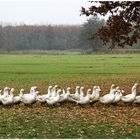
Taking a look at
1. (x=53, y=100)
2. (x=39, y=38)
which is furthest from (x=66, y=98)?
(x=39, y=38)

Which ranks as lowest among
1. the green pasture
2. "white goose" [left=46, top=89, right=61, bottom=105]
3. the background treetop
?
the green pasture

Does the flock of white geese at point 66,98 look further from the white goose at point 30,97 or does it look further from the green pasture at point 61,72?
the green pasture at point 61,72

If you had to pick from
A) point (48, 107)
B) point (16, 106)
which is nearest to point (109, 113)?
point (48, 107)

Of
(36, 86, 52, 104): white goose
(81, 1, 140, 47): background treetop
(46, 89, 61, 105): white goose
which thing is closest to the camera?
(46, 89, 61, 105): white goose

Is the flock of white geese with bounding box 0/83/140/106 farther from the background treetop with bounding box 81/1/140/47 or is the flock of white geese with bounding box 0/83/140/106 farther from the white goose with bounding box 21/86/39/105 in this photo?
the background treetop with bounding box 81/1/140/47

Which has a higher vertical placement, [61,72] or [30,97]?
[30,97]

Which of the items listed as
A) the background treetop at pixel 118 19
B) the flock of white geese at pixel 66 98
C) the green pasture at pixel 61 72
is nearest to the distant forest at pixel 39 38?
the green pasture at pixel 61 72

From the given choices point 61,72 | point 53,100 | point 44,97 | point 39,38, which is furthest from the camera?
point 39,38

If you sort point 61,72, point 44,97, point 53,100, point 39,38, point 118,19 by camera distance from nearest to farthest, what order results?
point 53,100 < point 44,97 < point 118,19 < point 61,72 < point 39,38

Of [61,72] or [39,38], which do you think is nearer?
[61,72]

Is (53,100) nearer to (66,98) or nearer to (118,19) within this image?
(66,98)

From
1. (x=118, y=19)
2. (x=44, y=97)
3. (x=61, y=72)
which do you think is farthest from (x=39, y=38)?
(x=44, y=97)

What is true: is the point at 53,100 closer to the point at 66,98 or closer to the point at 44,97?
the point at 44,97

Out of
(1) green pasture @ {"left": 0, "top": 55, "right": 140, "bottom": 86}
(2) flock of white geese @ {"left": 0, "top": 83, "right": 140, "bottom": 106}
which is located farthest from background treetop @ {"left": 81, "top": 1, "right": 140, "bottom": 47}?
(1) green pasture @ {"left": 0, "top": 55, "right": 140, "bottom": 86}
